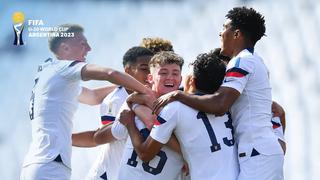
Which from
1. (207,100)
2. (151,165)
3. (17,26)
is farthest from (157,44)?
(17,26)

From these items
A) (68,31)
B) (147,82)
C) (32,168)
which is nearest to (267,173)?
(147,82)

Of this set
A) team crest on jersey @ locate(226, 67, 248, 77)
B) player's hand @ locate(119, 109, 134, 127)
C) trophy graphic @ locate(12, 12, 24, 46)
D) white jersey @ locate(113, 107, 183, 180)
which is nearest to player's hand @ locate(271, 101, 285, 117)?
team crest on jersey @ locate(226, 67, 248, 77)

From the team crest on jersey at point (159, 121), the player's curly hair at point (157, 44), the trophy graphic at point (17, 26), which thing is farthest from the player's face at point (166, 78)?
the trophy graphic at point (17, 26)

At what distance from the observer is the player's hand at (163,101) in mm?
6602

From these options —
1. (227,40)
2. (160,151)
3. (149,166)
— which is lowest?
(149,166)

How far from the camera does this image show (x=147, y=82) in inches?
305

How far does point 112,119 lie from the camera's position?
24.7 ft

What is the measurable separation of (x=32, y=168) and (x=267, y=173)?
2034mm

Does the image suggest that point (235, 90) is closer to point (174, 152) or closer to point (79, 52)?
point (174, 152)

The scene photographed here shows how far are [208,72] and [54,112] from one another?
1530 mm

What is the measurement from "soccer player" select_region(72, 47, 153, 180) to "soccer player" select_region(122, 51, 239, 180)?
2.55 ft

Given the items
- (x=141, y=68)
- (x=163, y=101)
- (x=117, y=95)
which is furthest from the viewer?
(x=141, y=68)

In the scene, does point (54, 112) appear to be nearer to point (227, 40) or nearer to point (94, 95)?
point (94, 95)

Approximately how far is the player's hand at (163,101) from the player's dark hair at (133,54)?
120cm
